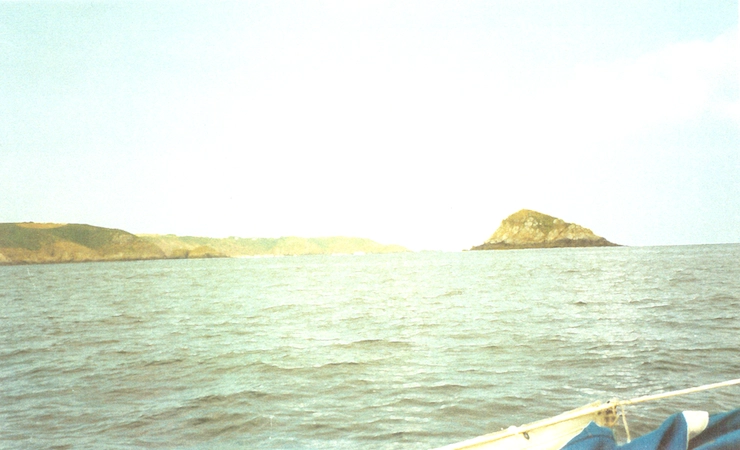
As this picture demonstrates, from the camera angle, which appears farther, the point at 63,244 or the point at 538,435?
the point at 63,244

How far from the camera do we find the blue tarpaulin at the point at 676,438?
3141mm

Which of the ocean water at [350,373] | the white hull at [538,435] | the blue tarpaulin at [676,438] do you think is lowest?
the ocean water at [350,373]

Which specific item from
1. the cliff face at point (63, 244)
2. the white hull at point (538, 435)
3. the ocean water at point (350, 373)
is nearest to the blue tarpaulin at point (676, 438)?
the white hull at point (538, 435)

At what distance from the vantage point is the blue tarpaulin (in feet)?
10.3

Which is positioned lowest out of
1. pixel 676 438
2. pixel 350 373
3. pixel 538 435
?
pixel 350 373

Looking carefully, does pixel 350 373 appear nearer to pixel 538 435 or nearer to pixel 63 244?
pixel 538 435

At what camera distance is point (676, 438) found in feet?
10.5

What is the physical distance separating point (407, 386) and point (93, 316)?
82.6 ft

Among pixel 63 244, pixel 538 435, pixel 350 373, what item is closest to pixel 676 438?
pixel 538 435

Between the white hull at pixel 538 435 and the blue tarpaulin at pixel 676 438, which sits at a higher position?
the blue tarpaulin at pixel 676 438

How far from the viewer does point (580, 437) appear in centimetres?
355

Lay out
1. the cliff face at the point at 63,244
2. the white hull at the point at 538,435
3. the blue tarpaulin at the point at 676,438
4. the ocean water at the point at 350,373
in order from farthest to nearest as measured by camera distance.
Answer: the cliff face at the point at 63,244, the ocean water at the point at 350,373, the white hull at the point at 538,435, the blue tarpaulin at the point at 676,438

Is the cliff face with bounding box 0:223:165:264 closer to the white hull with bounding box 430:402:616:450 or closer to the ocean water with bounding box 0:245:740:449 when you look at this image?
the ocean water with bounding box 0:245:740:449

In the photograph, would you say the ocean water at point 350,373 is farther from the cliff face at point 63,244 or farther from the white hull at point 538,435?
the cliff face at point 63,244
